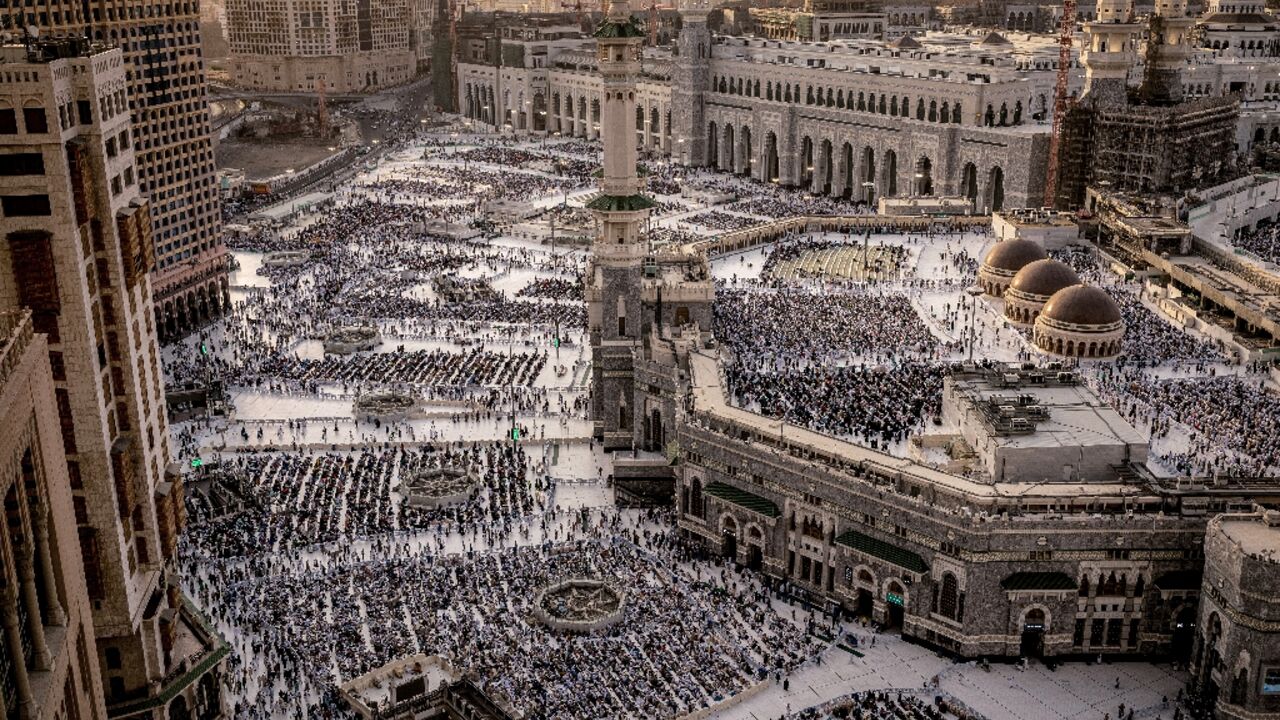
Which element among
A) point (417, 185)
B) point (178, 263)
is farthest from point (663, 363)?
point (417, 185)

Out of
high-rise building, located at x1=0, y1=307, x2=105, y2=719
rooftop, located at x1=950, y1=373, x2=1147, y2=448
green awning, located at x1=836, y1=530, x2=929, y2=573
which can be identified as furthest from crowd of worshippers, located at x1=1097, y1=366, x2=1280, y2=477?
high-rise building, located at x1=0, y1=307, x2=105, y2=719

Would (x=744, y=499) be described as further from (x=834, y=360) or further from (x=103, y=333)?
→ (x=103, y=333)

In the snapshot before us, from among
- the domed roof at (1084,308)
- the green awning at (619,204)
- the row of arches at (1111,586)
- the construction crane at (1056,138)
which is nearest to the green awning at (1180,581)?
the row of arches at (1111,586)

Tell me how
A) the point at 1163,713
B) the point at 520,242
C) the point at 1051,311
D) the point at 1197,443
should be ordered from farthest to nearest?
the point at 520,242 → the point at 1051,311 → the point at 1197,443 → the point at 1163,713

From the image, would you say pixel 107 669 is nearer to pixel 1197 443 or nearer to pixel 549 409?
pixel 549 409

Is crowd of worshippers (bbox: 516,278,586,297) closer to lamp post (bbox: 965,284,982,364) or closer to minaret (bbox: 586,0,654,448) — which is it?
minaret (bbox: 586,0,654,448)

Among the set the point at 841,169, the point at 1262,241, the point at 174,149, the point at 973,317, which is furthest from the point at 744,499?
the point at 841,169
